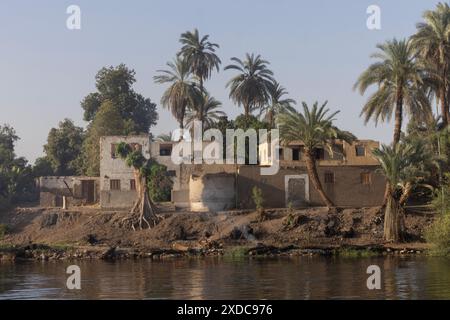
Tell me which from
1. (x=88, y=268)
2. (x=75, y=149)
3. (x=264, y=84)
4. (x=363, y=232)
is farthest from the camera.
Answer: (x=75, y=149)

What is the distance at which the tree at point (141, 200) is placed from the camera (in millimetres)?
60719

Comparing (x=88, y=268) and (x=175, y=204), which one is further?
(x=175, y=204)

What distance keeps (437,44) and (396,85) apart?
24.4 feet

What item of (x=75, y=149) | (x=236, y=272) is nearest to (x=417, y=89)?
(x=236, y=272)

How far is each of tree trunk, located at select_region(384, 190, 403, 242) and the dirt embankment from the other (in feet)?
2.87

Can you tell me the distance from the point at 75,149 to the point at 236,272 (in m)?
54.8

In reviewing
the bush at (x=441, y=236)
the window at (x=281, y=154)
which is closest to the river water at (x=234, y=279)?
the bush at (x=441, y=236)

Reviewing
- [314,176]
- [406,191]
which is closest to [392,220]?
[406,191]

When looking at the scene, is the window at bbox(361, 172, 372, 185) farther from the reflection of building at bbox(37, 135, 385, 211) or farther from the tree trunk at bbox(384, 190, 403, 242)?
the tree trunk at bbox(384, 190, 403, 242)

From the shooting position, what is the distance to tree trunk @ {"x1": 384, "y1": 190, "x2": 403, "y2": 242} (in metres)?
53.6

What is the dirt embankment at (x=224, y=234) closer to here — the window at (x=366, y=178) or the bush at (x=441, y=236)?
the bush at (x=441, y=236)

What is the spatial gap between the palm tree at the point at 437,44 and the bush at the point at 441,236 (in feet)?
53.2
